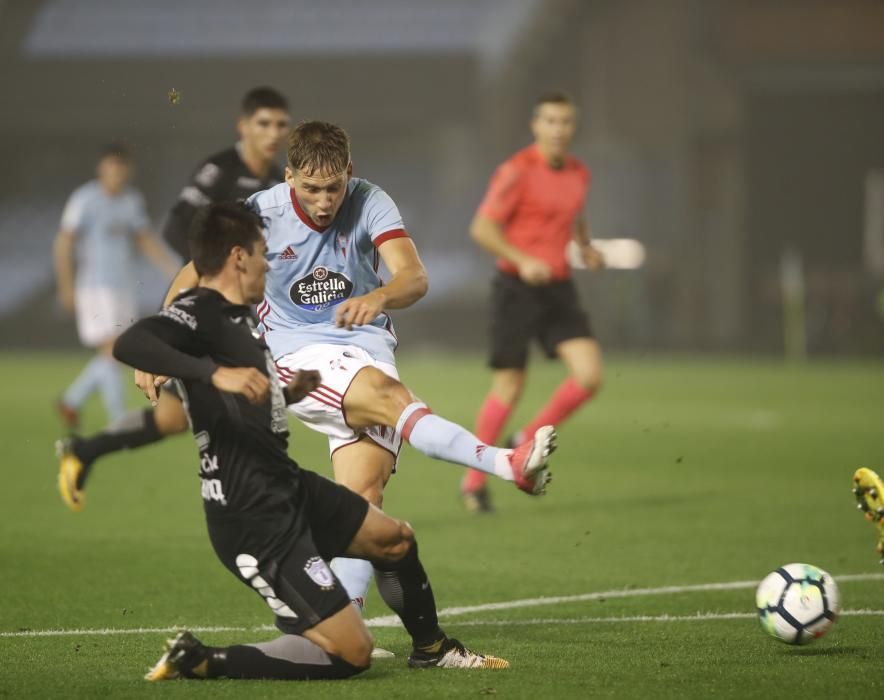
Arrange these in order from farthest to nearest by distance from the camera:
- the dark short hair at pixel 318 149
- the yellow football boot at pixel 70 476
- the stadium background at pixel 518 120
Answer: the stadium background at pixel 518 120 < the yellow football boot at pixel 70 476 < the dark short hair at pixel 318 149

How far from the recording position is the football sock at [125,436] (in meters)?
8.71

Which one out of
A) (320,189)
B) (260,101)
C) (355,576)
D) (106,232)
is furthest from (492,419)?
(106,232)

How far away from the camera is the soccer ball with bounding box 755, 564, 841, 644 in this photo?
Result: 5.61 metres

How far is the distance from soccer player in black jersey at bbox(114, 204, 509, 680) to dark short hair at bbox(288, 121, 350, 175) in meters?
0.71

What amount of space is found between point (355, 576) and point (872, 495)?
1.84 m

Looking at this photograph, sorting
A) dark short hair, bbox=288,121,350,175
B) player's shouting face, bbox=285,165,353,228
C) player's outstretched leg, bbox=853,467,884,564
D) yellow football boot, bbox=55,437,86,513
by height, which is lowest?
player's outstretched leg, bbox=853,467,884,564

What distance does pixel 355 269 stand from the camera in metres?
6.16

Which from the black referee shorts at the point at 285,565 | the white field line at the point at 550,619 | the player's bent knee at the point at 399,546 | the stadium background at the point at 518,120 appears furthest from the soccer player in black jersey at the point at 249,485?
the stadium background at the point at 518,120

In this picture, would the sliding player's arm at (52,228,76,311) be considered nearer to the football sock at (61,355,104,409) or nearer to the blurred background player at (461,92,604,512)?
the football sock at (61,355,104,409)

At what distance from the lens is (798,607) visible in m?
5.62

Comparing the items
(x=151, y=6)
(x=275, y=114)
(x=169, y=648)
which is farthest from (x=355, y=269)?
(x=151, y=6)

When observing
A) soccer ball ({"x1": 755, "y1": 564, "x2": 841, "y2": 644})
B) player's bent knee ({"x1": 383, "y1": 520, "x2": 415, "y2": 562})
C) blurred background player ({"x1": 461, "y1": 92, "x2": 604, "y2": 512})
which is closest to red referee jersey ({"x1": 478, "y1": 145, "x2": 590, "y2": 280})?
blurred background player ({"x1": 461, "y1": 92, "x2": 604, "y2": 512})

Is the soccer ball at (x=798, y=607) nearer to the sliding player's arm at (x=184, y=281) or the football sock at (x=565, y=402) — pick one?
the sliding player's arm at (x=184, y=281)

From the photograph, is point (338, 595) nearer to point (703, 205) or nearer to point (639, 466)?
point (639, 466)
